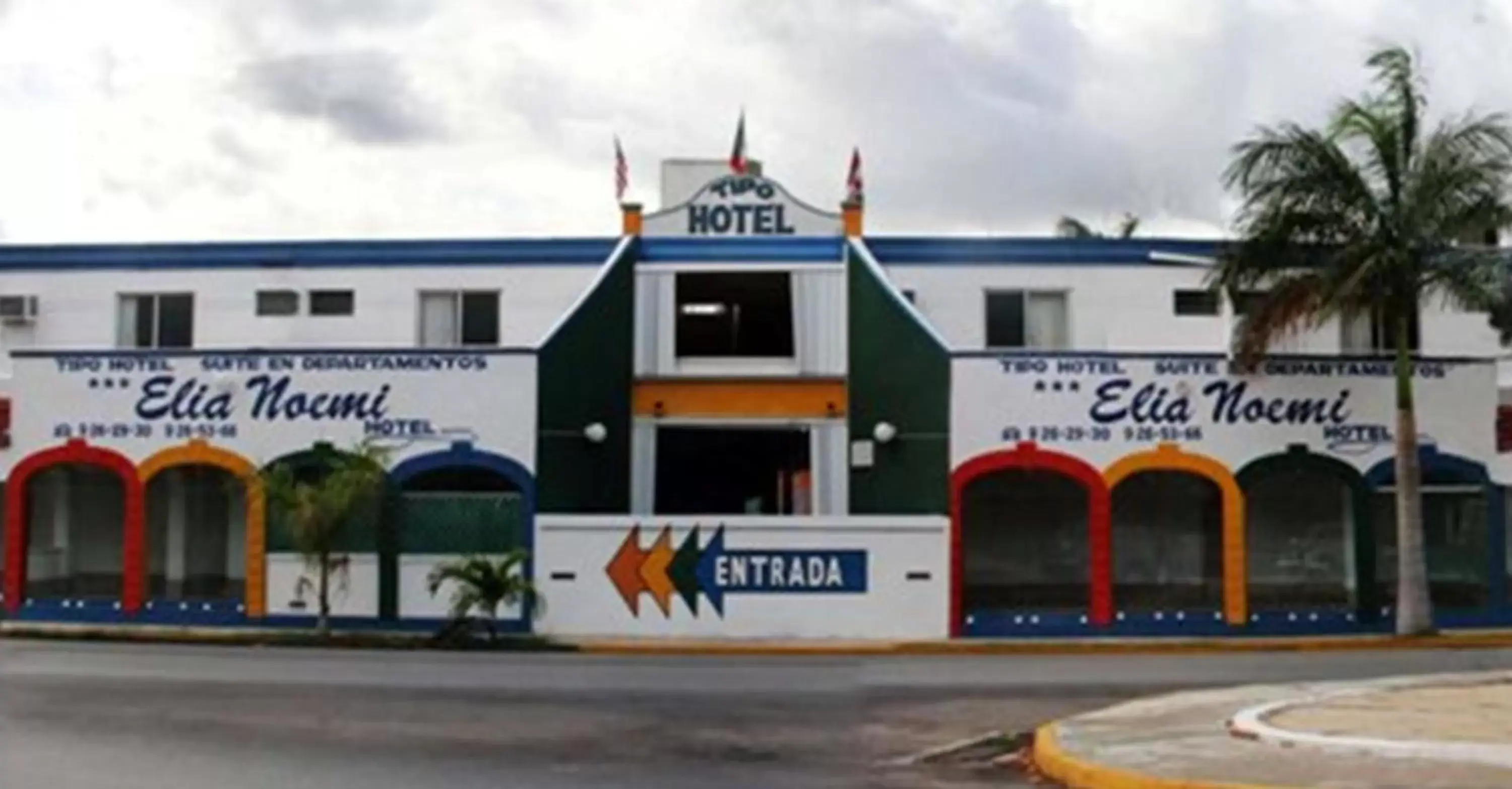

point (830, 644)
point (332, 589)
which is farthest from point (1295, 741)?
point (332, 589)

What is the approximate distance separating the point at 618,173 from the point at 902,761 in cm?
2274

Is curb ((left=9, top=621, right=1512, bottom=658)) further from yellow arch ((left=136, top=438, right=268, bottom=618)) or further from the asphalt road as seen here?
the asphalt road

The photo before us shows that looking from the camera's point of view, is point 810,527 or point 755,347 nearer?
point 810,527

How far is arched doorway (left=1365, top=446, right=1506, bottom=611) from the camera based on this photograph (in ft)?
102

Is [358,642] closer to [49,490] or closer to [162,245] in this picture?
[49,490]

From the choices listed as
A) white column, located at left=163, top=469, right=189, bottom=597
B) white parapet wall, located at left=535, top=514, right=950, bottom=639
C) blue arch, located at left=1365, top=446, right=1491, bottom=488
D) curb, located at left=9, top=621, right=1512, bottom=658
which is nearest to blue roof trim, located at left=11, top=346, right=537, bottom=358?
white column, located at left=163, top=469, right=189, bottom=597

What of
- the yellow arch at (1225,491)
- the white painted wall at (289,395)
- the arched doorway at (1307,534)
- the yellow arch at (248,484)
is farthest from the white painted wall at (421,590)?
the arched doorway at (1307,534)

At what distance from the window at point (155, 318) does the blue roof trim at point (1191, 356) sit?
15.2 metres

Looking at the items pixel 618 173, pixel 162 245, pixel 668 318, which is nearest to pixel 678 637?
pixel 668 318

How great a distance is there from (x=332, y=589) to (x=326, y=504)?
6.62 ft

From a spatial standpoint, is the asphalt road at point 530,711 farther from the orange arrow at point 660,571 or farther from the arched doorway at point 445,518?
the arched doorway at point 445,518

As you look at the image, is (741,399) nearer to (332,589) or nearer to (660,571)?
(660,571)

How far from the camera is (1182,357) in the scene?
1208 inches

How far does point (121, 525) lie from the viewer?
32.2 meters
